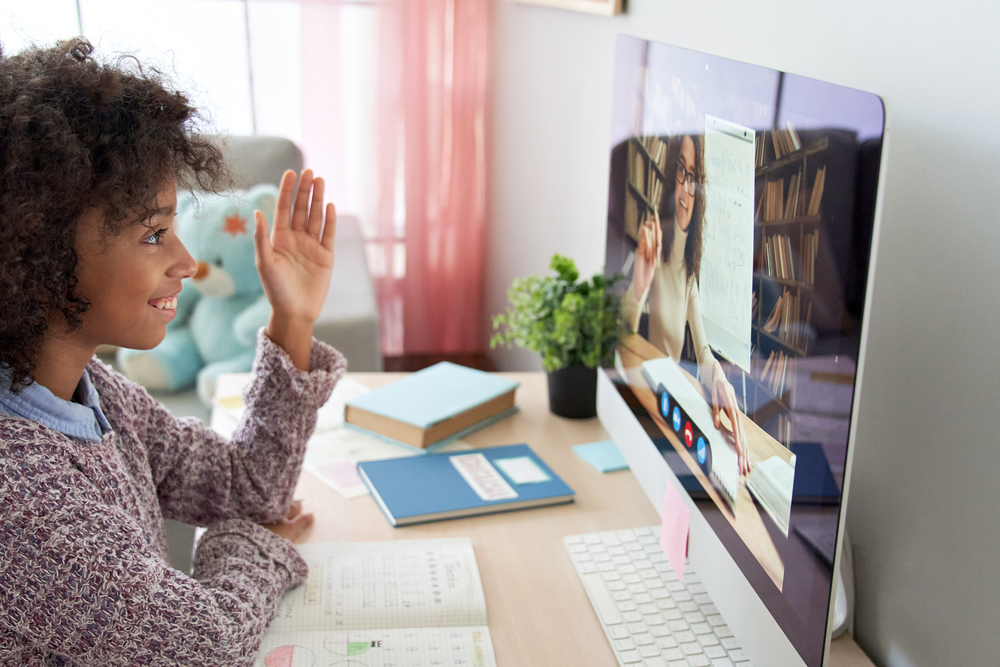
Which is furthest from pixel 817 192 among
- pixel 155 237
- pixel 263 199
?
pixel 263 199

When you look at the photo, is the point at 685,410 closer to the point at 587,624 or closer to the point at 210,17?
the point at 587,624

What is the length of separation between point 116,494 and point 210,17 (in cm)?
219

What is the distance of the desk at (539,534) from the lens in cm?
76

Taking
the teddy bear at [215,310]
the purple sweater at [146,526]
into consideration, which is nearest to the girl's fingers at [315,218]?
the purple sweater at [146,526]

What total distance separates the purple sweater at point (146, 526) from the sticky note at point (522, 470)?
28 cm

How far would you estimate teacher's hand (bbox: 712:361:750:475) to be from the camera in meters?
0.65

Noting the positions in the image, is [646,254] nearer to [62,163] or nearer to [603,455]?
[603,455]

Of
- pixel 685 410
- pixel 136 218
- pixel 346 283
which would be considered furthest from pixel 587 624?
pixel 346 283

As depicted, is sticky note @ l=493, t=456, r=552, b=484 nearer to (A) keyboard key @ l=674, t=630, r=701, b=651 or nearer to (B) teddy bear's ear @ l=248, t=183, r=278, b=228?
(A) keyboard key @ l=674, t=630, r=701, b=651

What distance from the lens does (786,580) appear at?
1.92 feet

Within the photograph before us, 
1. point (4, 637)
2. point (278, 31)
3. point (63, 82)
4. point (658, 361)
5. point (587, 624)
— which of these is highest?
point (278, 31)

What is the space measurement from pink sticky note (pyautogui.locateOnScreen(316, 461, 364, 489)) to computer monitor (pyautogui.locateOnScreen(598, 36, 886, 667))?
0.38 m

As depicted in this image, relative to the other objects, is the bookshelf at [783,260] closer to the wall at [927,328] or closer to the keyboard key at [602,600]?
the wall at [927,328]

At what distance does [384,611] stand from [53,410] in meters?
0.36
